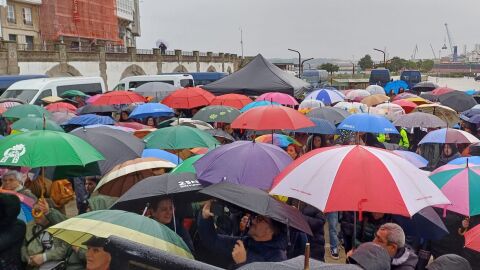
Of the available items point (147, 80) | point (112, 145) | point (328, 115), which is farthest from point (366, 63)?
point (112, 145)

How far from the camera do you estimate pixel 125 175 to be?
482 centimetres

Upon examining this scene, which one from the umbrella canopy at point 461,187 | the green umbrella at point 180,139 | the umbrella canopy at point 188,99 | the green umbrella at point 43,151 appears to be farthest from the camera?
the umbrella canopy at point 188,99

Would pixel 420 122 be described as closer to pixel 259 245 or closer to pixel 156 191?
pixel 259 245

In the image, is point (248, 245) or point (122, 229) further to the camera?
point (248, 245)

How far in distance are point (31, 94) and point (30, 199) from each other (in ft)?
38.5

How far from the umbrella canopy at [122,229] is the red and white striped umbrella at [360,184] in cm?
105

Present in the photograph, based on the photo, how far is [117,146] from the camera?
579cm

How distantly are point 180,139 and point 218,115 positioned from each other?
9.16ft

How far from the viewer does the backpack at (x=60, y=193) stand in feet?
17.4

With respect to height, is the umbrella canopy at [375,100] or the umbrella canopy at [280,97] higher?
the umbrella canopy at [280,97]

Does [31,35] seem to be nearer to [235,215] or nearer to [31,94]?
[31,94]

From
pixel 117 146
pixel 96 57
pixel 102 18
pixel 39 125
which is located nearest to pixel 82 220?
pixel 117 146

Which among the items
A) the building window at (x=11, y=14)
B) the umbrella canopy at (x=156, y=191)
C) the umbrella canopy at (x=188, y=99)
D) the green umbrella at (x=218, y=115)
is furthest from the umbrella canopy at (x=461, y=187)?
the building window at (x=11, y=14)

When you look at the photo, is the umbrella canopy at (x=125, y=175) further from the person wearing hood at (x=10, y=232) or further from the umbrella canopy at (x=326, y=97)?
the umbrella canopy at (x=326, y=97)
